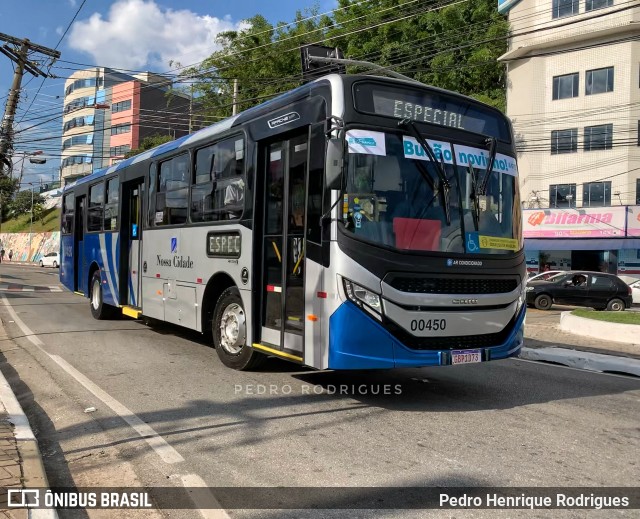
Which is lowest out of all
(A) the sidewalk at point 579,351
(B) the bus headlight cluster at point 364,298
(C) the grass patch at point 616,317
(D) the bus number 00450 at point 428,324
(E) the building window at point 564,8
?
(A) the sidewalk at point 579,351

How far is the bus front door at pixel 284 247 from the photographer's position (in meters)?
6.13

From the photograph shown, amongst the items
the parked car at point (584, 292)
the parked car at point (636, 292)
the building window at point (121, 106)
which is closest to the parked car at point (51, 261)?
the building window at point (121, 106)

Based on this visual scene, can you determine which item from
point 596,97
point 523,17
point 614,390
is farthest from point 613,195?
point 614,390

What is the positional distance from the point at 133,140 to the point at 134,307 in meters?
61.7

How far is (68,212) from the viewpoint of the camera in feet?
49.9

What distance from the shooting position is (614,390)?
7.37 meters

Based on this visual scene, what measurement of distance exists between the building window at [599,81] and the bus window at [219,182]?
99.5ft

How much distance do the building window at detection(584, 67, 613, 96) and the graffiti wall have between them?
49119mm

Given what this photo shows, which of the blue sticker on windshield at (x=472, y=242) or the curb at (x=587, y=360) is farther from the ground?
the blue sticker on windshield at (x=472, y=242)

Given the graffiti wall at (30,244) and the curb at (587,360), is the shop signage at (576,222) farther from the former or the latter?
the graffiti wall at (30,244)

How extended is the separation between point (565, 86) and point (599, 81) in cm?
182

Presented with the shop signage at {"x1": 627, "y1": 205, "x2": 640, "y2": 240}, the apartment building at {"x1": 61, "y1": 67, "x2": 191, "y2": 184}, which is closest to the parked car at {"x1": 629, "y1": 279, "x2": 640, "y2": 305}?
the shop signage at {"x1": 627, "y1": 205, "x2": 640, "y2": 240}

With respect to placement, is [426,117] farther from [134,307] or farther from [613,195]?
[613,195]

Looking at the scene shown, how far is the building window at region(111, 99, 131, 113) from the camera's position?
68.0 metres
